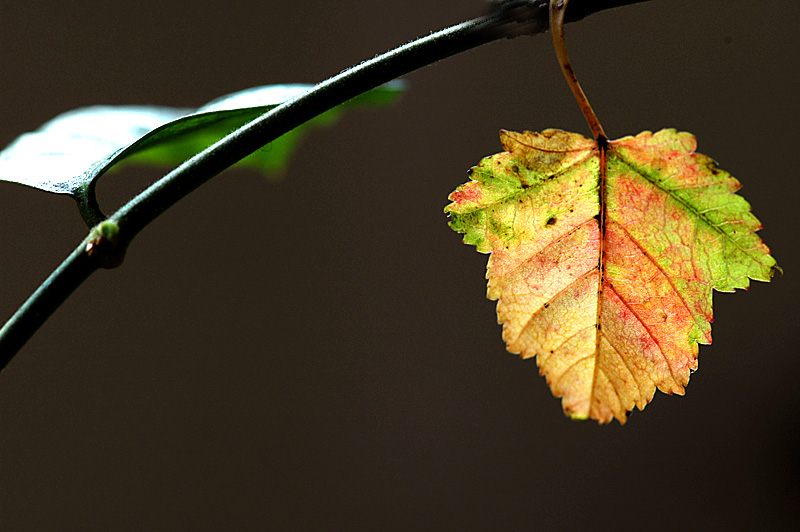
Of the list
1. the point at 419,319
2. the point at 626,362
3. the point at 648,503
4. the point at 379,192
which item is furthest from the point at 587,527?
the point at 626,362

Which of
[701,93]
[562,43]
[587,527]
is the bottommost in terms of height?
[587,527]

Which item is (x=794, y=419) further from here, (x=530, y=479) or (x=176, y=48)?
(x=176, y=48)

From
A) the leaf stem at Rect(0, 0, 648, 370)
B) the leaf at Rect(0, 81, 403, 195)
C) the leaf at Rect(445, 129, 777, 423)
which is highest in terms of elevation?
the leaf at Rect(0, 81, 403, 195)

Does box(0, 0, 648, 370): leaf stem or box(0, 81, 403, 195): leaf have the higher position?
box(0, 81, 403, 195): leaf

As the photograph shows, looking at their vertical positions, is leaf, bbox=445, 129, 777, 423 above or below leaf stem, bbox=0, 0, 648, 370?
below

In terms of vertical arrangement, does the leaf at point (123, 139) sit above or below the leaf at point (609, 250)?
above
